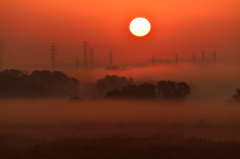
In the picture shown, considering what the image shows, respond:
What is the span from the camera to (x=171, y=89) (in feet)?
153

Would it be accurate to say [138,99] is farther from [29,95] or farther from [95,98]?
[29,95]

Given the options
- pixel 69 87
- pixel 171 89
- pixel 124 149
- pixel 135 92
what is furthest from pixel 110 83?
pixel 124 149

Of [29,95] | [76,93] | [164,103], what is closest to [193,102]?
[164,103]

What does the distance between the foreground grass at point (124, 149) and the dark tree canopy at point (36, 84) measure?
113ft

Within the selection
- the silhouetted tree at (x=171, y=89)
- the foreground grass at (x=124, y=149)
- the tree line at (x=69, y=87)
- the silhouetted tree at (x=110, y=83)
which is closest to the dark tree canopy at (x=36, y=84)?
the tree line at (x=69, y=87)

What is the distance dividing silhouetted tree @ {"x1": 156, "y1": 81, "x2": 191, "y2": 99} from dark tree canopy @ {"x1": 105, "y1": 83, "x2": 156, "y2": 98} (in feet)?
3.00

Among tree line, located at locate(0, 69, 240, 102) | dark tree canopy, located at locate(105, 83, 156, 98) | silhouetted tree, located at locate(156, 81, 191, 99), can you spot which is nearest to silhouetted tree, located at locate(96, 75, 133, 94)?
tree line, located at locate(0, 69, 240, 102)

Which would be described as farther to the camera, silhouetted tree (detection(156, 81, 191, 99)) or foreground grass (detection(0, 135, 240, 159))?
silhouetted tree (detection(156, 81, 191, 99))

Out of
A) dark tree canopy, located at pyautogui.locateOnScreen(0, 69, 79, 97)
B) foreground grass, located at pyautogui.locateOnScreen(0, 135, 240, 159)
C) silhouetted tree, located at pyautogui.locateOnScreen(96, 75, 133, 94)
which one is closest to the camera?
foreground grass, located at pyautogui.locateOnScreen(0, 135, 240, 159)

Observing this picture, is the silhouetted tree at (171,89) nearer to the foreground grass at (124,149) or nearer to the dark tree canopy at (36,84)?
the dark tree canopy at (36,84)

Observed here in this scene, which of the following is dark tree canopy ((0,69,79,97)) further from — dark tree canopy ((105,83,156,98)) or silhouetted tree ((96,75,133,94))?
dark tree canopy ((105,83,156,98))

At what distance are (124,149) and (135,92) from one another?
107 ft

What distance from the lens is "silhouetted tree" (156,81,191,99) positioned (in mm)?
46062

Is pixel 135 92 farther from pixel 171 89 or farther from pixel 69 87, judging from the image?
pixel 69 87
